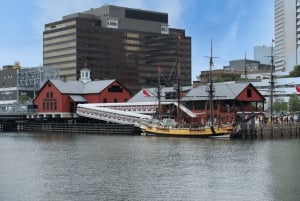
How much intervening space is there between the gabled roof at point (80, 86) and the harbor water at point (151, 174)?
5788 centimetres

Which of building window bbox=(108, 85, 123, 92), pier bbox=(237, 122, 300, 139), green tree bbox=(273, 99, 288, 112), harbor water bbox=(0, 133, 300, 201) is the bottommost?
harbor water bbox=(0, 133, 300, 201)

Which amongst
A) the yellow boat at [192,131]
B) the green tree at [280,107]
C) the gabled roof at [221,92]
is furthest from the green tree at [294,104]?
the yellow boat at [192,131]

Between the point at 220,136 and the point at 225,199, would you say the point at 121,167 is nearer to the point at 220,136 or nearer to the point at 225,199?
the point at 225,199

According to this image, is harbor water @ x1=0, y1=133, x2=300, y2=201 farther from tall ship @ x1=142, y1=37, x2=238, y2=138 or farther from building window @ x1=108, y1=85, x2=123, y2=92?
building window @ x1=108, y1=85, x2=123, y2=92

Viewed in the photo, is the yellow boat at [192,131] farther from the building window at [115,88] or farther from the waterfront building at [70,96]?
the building window at [115,88]

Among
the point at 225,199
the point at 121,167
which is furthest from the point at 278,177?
the point at 121,167

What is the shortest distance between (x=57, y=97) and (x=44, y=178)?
274 feet

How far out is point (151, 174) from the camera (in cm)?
4900

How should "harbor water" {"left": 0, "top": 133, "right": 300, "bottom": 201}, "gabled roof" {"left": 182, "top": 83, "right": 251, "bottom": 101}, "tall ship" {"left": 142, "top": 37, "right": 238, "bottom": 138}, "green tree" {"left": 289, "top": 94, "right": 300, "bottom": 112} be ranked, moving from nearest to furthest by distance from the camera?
"harbor water" {"left": 0, "top": 133, "right": 300, "bottom": 201} → "tall ship" {"left": 142, "top": 37, "right": 238, "bottom": 138} → "gabled roof" {"left": 182, "top": 83, "right": 251, "bottom": 101} → "green tree" {"left": 289, "top": 94, "right": 300, "bottom": 112}

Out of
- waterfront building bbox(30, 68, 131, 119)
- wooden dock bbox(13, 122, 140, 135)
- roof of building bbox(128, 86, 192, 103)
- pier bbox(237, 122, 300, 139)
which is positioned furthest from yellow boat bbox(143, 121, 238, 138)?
waterfront building bbox(30, 68, 131, 119)

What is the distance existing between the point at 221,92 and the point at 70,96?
35466 mm

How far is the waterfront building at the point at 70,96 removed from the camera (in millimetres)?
129500

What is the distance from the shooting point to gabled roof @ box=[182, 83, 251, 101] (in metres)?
108

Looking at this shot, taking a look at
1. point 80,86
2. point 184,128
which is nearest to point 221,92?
point 184,128
